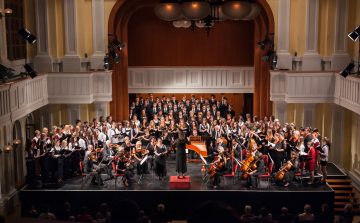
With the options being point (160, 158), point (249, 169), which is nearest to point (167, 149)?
point (160, 158)

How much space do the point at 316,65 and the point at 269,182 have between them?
5.38m

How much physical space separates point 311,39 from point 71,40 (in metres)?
8.11

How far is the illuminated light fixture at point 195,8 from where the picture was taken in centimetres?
490

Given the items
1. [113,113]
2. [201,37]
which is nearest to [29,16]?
[113,113]

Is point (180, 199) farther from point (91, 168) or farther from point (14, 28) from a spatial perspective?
point (14, 28)

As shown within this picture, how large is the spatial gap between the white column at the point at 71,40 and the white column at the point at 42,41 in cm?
62

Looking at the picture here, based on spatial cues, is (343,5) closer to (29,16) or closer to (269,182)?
(269,182)

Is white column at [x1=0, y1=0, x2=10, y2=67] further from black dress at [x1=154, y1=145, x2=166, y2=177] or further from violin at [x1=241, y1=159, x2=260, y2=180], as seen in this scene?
violin at [x1=241, y1=159, x2=260, y2=180]

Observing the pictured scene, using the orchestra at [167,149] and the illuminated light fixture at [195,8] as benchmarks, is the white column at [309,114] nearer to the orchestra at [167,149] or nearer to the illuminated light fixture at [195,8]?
the orchestra at [167,149]

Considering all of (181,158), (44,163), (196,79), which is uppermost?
(196,79)

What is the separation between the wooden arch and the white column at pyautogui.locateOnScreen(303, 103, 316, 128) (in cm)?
142

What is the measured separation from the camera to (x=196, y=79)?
1625 centimetres

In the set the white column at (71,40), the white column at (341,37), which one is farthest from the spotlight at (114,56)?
the white column at (341,37)

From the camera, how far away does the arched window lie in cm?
1200
